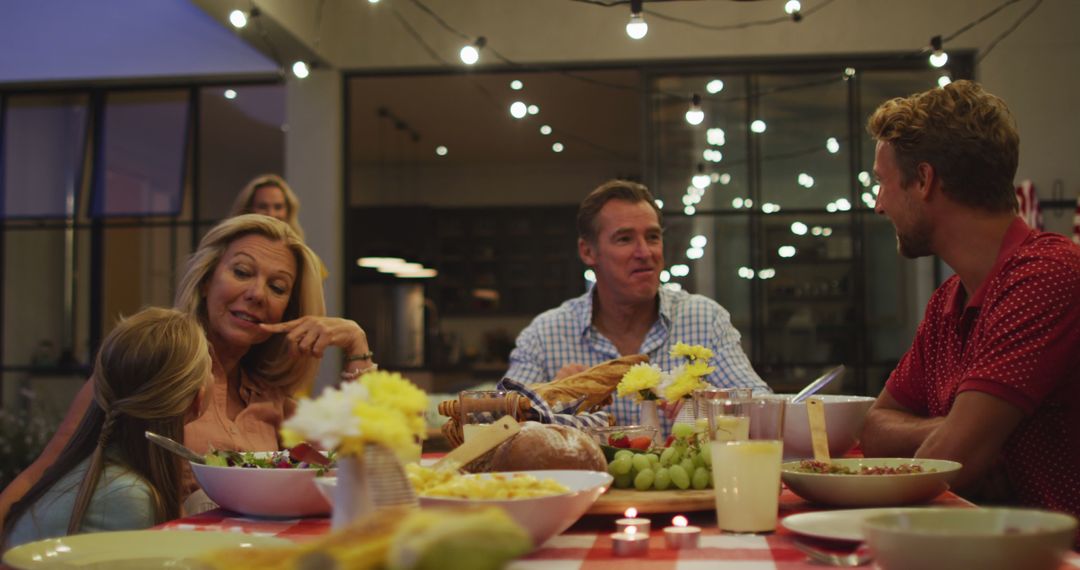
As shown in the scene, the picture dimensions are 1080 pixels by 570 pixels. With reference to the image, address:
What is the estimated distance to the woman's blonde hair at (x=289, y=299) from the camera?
8.00 ft

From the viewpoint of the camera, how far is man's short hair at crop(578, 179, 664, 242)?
10.6ft

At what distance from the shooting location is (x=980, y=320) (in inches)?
75.9

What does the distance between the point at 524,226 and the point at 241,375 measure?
890 centimetres

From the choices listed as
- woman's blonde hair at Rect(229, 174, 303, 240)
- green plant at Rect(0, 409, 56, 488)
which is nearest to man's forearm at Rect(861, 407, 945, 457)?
woman's blonde hair at Rect(229, 174, 303, 240)

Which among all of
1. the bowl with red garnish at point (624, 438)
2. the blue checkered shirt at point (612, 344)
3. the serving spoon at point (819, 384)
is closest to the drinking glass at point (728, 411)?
the bowl with red garnish at point (624, 438)

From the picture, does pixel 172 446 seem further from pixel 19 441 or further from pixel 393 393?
pixel 19 441

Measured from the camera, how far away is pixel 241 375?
2.52 metres

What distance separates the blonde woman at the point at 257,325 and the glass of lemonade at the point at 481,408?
75 centimetres

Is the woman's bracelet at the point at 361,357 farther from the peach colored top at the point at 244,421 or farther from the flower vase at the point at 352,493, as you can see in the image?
the flower vase at the point at 352,493

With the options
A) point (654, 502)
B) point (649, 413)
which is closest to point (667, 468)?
point (654, 502)

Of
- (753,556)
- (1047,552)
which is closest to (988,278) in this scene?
(753,556)

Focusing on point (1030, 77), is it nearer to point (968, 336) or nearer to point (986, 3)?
→ point (986, 3)

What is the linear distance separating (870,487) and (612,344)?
1786 mm

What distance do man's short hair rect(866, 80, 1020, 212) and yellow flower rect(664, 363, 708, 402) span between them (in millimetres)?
654
